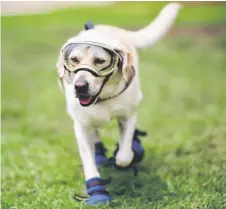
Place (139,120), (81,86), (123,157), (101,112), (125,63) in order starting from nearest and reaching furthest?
(81,86)
(125,63)
(101,112)
(123,157)
(139,120)

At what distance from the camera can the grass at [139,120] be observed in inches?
76.4

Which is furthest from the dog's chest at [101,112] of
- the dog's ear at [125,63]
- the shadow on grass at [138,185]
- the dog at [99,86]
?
the shadow on grass at [138,185]

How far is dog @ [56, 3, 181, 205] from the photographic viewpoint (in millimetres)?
1598

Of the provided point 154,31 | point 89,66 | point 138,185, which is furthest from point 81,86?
point 154,31

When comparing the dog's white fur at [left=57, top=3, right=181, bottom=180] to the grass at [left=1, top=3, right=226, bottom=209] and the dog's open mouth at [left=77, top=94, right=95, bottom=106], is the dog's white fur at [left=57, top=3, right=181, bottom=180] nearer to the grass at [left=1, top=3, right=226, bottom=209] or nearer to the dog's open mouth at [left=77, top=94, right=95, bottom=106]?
the dog's open mouth at [left=77, top=94, right=95, bottom=106]

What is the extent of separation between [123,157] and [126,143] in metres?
0.05

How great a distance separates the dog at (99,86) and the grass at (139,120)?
137 mm

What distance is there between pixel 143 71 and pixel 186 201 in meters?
1.78

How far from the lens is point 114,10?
361 centimetres

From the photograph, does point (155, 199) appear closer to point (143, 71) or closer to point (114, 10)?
point (143, 71)

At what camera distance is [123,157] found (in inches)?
75.0

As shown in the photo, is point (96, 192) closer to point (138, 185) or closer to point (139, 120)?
point (138, 185)

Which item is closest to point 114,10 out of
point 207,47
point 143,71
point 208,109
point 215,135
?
point 143,71

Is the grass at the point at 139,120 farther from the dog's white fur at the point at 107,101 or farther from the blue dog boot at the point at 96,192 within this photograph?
the dog's white fur at the point at 107,101
